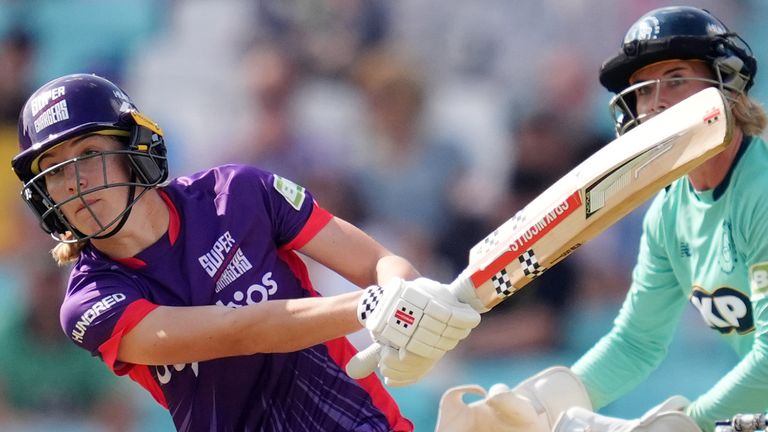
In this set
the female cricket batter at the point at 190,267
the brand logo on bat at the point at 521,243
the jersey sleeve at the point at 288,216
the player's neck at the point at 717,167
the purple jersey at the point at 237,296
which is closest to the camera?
the brand logo on bat at the point at 521,243

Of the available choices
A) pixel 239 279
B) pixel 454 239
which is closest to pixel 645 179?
pixel 239 279

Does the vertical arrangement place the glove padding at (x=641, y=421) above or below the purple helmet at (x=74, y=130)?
below

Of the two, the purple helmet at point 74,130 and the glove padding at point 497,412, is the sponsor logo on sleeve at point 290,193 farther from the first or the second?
the glove padding at point 497,412

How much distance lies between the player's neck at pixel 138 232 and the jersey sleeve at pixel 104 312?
3.1 inches

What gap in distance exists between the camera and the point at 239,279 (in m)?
2.94

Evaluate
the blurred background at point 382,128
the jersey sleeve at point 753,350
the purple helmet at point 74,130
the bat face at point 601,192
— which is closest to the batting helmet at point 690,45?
the jersey sleeve at point 753,350

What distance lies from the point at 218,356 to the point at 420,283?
1.91 feet

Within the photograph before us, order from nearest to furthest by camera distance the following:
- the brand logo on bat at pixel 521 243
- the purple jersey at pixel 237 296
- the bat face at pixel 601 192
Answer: the bat face at pixel 601 192 → the brand logo on bat at pixel 521 243 → the purple jersey at pixel 237 296

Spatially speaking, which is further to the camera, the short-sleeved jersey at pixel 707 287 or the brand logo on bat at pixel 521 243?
the short-sleeved jersey at pixel 707 287

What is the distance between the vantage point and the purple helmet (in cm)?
287

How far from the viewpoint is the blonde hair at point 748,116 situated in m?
3.30

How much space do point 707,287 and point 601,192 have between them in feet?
3.38

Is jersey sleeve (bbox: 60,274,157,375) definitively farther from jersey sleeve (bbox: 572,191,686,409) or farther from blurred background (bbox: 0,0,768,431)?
blurred background (bbox: 0,0,768,431)

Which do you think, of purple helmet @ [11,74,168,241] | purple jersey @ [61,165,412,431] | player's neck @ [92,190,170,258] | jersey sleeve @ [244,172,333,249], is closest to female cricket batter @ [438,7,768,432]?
purple jersey @ [61,165,412,431]
